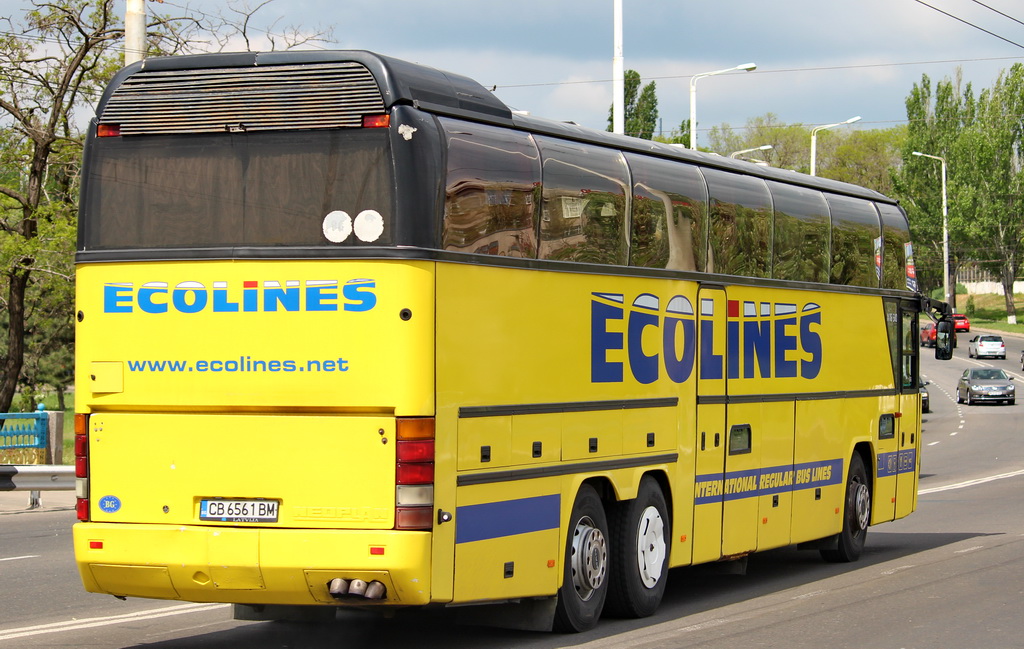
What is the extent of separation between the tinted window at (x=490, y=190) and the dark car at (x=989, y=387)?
49849mm

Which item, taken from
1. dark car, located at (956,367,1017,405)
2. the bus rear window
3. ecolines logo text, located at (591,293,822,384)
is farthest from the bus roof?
dark car, located at (956,367,1017,405)

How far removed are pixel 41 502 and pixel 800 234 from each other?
12595 mm

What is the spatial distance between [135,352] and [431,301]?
5.96ft

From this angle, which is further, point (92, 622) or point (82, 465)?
point (92, 622)

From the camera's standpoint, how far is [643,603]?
1055 cm

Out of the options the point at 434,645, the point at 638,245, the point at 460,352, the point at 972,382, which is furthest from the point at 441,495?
the point at 972,382

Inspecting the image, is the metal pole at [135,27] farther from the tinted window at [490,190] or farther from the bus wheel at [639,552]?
the bus wheel at [639,552]

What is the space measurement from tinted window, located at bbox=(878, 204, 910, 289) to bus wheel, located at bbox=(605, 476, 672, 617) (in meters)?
5.61

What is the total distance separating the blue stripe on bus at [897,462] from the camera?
607 inches

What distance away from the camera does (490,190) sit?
8.92 meters

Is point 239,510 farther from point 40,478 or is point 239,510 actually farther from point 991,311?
point 991,311

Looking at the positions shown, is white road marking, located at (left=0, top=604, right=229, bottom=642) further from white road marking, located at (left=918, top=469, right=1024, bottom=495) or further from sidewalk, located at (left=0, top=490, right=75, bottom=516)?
white road marking, located at (left=918, top=469, right=1024, bottom=495)

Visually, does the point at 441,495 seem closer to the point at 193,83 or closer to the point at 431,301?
the point at 431,301

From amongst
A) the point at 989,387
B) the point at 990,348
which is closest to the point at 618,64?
the point at 989,387
